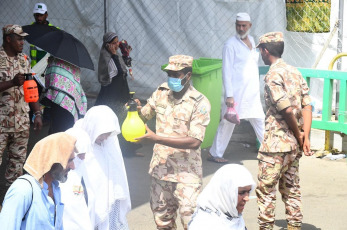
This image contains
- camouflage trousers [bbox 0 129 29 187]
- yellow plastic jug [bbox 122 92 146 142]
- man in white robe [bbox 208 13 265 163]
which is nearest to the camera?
yellow plastic jug [bbox 122 92 146 142]

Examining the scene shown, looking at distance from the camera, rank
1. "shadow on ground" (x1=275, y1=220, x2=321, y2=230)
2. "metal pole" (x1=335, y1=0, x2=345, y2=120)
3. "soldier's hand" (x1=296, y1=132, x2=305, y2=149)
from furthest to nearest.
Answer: "metal pole" (x1=335, y1=0, x2=345, y2=120), "shadow on ground" (x1=275, y1=220, x2=321, y2=230), "soldier's hand" (x1=296, y1=132, x2=305, y2=149)

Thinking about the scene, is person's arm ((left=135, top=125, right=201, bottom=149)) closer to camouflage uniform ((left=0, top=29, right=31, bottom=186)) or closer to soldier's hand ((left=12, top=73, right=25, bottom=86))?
soldier's hand ((left=12, top=73, right=25, bottom=86))

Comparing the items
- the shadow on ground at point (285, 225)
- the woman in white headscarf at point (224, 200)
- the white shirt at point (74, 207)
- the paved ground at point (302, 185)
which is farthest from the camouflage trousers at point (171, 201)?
the shadow on ground at point (285, 225)

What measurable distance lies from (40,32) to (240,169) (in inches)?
184

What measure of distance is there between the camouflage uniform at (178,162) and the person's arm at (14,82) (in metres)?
1.91

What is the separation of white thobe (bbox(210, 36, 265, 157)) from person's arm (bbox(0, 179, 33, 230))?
5530 mm

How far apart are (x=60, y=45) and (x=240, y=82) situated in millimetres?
2570

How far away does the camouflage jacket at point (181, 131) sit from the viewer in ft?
20.2

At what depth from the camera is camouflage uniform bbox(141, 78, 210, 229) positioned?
6.14 m

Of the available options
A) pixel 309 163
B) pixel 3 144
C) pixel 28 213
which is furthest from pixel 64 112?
A: pixel 28 213

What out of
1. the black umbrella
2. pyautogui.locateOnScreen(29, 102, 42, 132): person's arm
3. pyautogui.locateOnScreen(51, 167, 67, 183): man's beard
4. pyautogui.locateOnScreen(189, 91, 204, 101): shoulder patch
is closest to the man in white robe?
the black umbrella

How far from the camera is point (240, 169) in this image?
4.64m

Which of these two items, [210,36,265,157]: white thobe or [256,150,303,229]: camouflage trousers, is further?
[210,36,265,157]: white thobe

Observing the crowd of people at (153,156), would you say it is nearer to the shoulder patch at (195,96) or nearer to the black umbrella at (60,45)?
the shoulder patch at (195,96)
